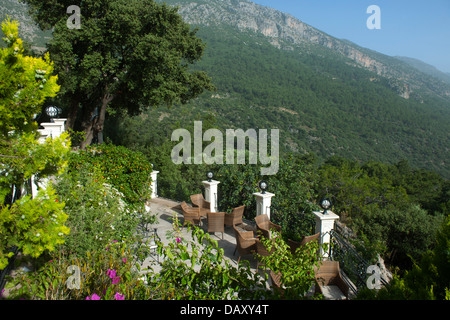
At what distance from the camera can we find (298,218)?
6477 millimetres

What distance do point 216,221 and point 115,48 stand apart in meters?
10.4

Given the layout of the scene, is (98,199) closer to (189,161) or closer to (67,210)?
(67,210)

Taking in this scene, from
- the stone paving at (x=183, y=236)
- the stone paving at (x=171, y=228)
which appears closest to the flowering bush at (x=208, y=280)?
the stone paving at (x=183, y=236)

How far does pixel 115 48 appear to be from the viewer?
43.8 ft

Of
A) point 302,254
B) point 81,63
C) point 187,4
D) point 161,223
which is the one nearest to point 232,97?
point 187,4

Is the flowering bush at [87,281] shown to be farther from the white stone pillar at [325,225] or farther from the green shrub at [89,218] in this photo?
the white stone pillar at [325,225]

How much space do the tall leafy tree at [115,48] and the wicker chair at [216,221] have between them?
321 inches

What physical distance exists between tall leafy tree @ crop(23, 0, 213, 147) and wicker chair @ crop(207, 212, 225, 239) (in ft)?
26.7

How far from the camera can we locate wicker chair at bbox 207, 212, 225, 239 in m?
6.27

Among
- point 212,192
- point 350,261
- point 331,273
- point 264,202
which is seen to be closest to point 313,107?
point 212,192

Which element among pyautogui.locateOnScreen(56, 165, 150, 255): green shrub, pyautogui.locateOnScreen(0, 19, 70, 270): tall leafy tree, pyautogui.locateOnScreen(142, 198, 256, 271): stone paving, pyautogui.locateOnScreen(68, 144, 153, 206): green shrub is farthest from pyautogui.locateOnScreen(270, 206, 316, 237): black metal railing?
pyautogui.locateOnScreen(0, 19, 70, 270): tall leafy tree

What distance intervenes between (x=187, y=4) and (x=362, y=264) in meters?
73.6

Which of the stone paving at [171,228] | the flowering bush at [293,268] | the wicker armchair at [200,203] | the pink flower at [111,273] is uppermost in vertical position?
Answer: the flowering bush at [293,268]

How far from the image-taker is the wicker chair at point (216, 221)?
627 cm
